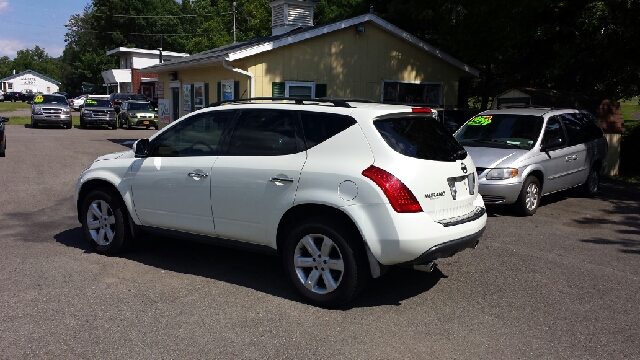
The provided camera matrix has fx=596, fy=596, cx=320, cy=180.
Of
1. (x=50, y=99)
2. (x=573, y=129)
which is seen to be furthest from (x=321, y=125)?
(x=50, y=99)

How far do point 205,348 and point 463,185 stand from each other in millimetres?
2757

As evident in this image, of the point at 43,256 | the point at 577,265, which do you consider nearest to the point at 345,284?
the point at 577,265

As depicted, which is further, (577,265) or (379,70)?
(379,70)

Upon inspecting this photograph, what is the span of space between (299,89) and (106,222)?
10.9 m

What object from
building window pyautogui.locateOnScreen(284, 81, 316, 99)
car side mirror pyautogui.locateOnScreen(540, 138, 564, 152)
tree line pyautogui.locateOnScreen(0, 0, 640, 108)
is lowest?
car side mirror pyautogui.locateOnScreen(540, 138, 564, 152)

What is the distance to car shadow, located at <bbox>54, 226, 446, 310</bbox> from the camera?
5.57 metres

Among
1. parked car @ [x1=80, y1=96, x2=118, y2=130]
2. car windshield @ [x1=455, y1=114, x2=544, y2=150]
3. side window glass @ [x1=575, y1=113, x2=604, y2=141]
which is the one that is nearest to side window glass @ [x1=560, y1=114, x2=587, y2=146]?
side window glass @ [x1=575, y1=113, x2=604, y2=141]

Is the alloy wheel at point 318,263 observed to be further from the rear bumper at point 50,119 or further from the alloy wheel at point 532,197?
the rear bumper at point 50,119

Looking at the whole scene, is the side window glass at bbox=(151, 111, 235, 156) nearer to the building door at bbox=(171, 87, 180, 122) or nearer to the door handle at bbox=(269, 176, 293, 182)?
the door handle at bbox=(269, 176, 293, 182)

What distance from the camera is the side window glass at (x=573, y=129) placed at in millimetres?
10789

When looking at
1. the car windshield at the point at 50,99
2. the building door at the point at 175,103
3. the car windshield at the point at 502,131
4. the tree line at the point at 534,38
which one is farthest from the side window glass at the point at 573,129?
the car windshield at the point at 50,99

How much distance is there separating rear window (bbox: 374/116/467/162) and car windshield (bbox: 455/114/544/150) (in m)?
4.60

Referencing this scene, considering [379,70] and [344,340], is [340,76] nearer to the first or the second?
[379,70]

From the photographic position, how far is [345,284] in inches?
198
